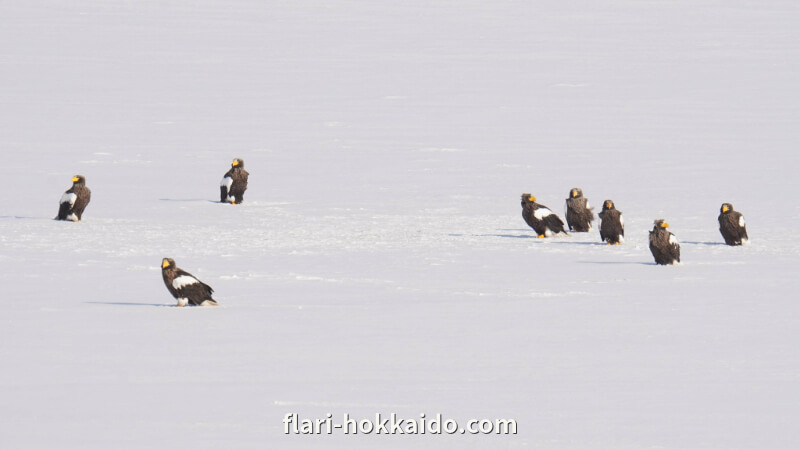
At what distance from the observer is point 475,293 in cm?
1111

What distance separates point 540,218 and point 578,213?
76 centimetres

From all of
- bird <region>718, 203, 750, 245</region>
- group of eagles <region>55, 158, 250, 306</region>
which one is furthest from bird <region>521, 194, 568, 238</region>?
group of eagles <region>55, 158, 250, 306</region>

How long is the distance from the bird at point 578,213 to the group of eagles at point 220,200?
15.9 ft

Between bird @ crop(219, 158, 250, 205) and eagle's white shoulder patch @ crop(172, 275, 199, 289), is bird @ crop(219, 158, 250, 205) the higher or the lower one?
the higher one

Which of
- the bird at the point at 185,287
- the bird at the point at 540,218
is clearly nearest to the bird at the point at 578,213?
the bird at the point at 540,218

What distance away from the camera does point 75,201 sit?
16.4 meters

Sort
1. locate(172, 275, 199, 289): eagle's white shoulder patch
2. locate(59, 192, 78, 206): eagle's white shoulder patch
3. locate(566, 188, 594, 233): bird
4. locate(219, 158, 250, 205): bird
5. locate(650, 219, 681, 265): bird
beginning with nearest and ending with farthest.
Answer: locate(172, 275, 199, 289): eagle's white shoulder patch, locate(650, 219, 681, 265): bird, locate(566, 188, 594, 233): bird, locate(59, 192, 78, 206): eagle's white shoulder patch, locate(219, 158, 250, 205): bird

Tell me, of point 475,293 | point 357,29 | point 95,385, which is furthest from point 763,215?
point 357,29

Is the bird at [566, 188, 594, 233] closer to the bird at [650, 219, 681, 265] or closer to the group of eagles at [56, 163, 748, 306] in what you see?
the group of eagles at [56, 163, 748, 306]

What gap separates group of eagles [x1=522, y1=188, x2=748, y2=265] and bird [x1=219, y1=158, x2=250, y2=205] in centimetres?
461

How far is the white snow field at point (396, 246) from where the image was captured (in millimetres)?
7043

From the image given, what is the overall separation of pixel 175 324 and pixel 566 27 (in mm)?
39813

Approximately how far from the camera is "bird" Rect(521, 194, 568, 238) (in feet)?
49.7

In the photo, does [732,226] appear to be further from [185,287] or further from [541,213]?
[185,287]
